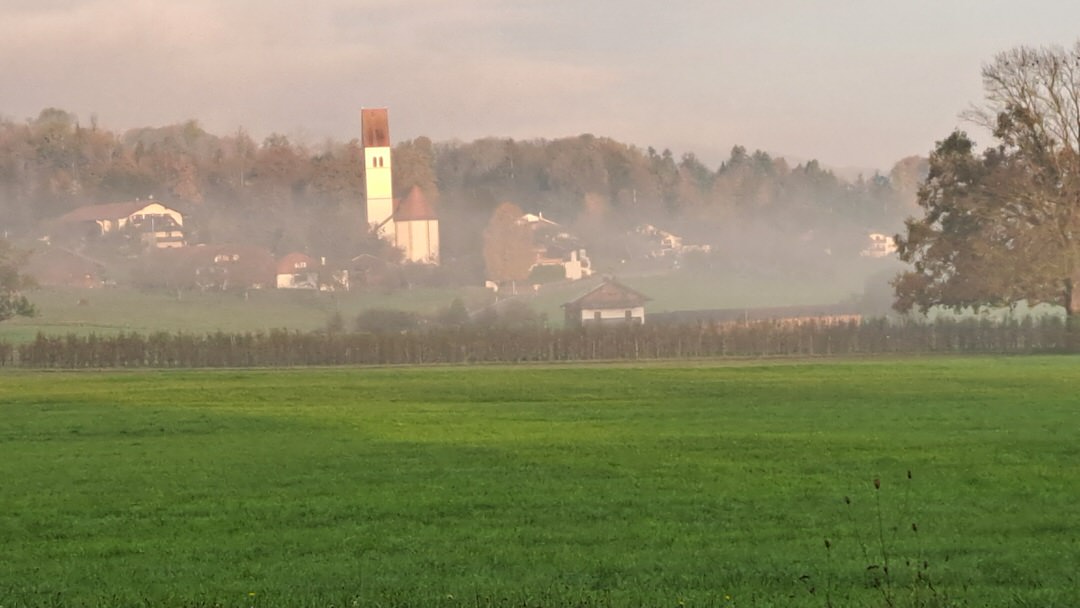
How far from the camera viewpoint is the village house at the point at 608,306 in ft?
344

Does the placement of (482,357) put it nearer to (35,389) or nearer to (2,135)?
(35,389)

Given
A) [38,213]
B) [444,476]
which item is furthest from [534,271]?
[444,476]

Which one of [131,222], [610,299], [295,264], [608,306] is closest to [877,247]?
[295,264]

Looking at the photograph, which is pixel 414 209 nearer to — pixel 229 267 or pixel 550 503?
pixel 229 267

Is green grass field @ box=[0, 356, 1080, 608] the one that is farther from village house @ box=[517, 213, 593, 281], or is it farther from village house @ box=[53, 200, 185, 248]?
village house @ box=[517, 213, 593, 281]

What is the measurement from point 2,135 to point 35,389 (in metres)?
110

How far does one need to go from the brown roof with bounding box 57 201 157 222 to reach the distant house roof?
2306 cm

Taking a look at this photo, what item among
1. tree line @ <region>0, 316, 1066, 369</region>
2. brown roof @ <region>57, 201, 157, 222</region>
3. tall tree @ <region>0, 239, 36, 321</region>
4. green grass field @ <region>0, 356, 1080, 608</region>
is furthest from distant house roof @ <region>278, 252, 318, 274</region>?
green grass field @ <region>0, 356, 1080, 608</region>

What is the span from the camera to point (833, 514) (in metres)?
17.8

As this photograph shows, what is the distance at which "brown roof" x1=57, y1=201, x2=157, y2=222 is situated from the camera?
484 feet

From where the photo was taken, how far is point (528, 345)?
77562mm

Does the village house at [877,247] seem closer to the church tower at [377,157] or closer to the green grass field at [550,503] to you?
the church tower at [377,157]

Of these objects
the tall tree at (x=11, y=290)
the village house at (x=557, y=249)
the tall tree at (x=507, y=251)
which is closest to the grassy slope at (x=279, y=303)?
the tall tree at (x=507, y=251)

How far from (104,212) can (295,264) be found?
2887 centimetres
